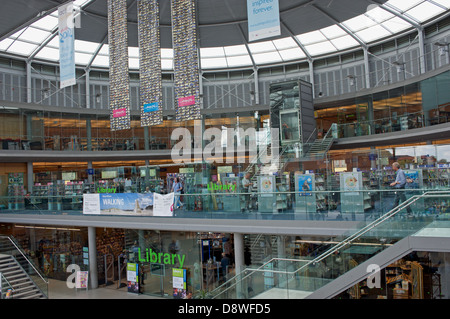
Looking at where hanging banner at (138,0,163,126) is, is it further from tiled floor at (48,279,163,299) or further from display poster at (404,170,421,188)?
display poster at (404,170,421,188)

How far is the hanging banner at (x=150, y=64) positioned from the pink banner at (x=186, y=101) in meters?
1.30

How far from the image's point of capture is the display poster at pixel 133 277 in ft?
58.5

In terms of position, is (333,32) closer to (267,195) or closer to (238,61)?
(238,61)

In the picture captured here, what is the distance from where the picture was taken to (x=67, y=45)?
20.0 meters

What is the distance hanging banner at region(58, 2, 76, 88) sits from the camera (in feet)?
64.8

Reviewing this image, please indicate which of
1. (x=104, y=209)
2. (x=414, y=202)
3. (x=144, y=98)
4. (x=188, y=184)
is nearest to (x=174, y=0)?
(x=144, y=98)

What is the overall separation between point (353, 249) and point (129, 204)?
10.1m

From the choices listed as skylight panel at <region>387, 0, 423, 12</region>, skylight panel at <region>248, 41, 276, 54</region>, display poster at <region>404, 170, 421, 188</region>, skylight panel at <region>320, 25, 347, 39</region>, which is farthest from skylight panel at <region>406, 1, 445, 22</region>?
display poster at <region>404, 170, 421, 188</region>

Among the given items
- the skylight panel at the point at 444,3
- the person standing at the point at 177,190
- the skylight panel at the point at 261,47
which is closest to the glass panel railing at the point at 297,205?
the person standing at the point at 177,190

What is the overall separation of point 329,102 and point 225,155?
8434 mm

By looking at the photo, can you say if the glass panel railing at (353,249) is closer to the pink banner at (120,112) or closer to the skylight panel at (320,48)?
the pink banner at (120,112)

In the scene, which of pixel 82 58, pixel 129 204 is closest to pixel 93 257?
pixel 129 204

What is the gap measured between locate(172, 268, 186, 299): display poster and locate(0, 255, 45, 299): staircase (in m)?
5.72
